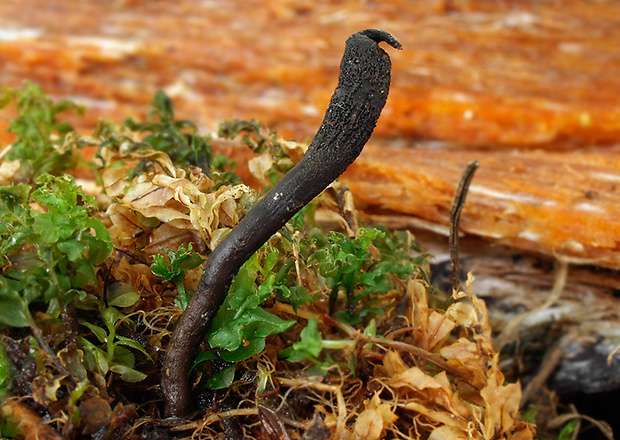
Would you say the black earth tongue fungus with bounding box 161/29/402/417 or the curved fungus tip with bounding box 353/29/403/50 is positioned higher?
the curved fungus tip with bounding box 353/29/403/50

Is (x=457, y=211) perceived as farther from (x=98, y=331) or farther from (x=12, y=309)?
(x=12, y=309)

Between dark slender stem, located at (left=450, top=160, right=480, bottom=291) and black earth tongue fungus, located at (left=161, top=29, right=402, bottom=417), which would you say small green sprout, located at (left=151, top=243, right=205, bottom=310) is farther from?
dark slender stem, located at (left=450, top=160, right=480, bottom=291)

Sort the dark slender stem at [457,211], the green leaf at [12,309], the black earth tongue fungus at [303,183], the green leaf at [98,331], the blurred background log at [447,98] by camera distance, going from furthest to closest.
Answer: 1. the blurred background log at [447,98]
2. the dark slender stem at [457,211]
3. the green leaf at [98,331]
4. the green leaf at [12,309]
5. the black earth tongue fungus at [303,183]

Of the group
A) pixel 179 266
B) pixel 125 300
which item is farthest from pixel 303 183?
pixel 125 300

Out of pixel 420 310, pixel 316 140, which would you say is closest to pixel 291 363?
pixel 420 310

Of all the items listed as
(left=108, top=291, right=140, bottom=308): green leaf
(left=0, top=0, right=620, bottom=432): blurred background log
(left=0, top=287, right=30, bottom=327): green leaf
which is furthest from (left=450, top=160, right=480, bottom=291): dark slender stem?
(left=0, top=287, right=30, bottom=327): green leaf

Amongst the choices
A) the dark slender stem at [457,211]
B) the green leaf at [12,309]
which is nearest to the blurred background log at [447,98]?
the dark slender stem at [457,211]

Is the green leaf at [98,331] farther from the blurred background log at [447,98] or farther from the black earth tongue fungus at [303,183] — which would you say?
the blurred background log at [447,98]
